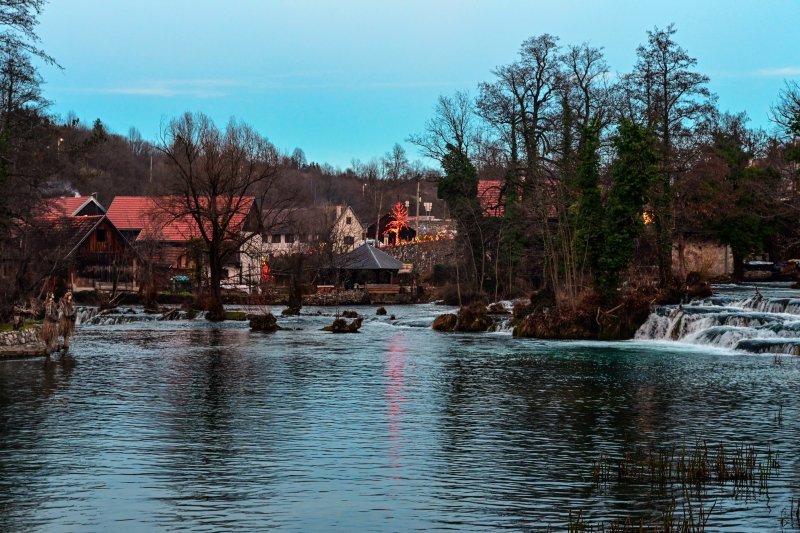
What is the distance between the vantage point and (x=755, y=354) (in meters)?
37.7

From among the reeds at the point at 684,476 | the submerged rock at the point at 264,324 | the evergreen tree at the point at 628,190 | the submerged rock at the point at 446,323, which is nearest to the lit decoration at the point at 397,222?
the submerged rock at the point at 446,323

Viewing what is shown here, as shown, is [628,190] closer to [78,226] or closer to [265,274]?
[265,274]

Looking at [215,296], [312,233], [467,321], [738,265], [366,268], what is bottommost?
[467,321]

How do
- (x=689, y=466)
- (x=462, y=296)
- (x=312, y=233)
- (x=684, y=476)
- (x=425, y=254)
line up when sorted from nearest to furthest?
(x=684, y=476) < (x=689, y=466) < (x=462, y=296) < (x=312, y=233) < (x=425, y=254)

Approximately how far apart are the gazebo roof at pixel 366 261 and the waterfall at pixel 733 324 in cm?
4731

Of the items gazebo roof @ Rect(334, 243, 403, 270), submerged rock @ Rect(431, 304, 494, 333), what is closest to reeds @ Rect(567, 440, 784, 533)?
submerged rock @ Rect(431, 304, 494, 333)

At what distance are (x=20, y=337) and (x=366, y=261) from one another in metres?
59.5

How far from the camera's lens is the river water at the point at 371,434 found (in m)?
14.4

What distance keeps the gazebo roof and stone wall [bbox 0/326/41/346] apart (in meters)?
54.1

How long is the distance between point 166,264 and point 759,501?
Answer: 77.9m

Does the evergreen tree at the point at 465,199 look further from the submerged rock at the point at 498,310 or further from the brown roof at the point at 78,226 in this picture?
the brown roof at the point at 78,226

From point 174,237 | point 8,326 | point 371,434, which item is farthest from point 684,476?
point 174,237

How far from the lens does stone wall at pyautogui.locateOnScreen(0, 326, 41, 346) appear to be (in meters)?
35.3

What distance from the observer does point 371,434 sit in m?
21.3
